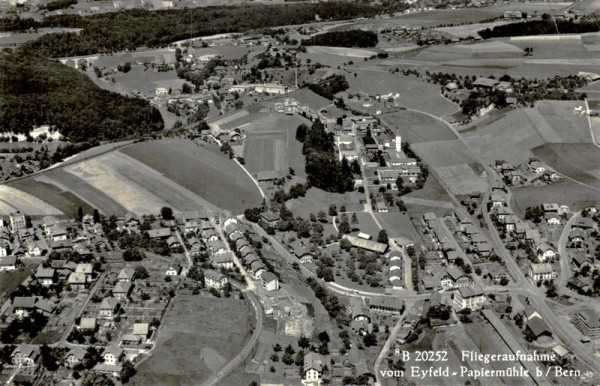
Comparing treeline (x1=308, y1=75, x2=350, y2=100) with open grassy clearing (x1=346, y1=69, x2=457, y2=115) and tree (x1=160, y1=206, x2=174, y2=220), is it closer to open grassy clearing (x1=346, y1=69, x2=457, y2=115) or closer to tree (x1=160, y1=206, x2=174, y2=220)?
open grassy clearing (x1=346, y1=69, x2=457, y2=115)

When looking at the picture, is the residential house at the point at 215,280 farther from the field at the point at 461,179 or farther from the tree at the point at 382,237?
the field at the point at 461,179

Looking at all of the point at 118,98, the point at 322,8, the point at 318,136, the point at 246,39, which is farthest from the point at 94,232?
the point at 322,8

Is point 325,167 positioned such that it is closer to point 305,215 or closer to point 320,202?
point 320,202

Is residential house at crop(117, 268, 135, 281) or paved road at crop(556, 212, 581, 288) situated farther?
paved road at crop(556, 212, 581, 288)

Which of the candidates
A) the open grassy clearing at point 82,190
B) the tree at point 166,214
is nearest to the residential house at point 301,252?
the tree at point 166,214

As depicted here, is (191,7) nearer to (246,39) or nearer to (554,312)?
(246,39)

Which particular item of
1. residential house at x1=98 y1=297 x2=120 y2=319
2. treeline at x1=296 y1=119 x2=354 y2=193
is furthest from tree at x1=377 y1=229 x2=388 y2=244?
residential house at x1=98 y1=297 x2=120 y2=319
